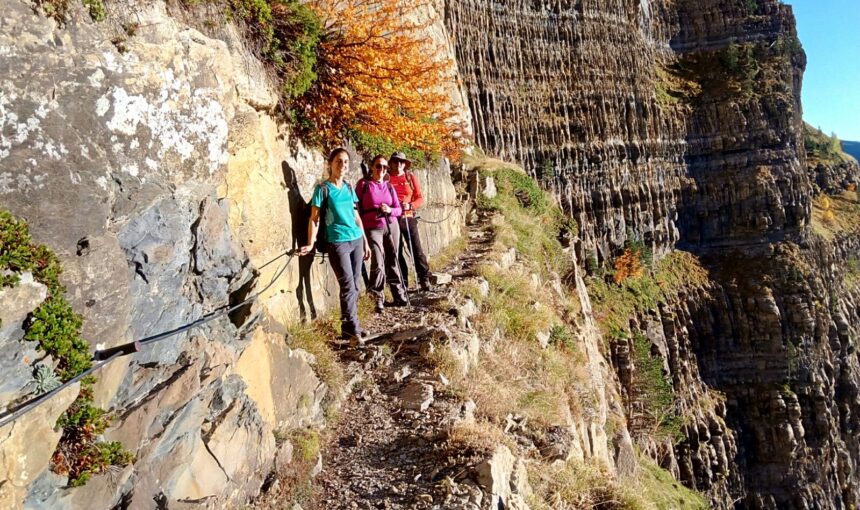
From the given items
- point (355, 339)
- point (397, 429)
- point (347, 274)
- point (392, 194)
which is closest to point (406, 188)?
point (392, 194)

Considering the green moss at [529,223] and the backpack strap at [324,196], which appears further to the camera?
the green moss at [529,223]

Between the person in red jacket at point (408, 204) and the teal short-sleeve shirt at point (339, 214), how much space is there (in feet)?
6.55

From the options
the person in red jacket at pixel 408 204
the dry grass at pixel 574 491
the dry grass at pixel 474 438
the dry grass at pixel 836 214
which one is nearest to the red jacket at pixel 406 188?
the person in red jacket at pixel 408 204

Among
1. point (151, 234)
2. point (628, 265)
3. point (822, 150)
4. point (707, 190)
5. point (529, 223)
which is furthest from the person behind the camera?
point (822, 150)

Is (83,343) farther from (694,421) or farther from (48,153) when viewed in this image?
(694,421)

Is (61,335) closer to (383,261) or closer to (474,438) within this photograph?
(474,438)

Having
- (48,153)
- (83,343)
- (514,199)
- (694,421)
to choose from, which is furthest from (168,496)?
(694,421)

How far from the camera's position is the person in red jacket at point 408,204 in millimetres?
8312

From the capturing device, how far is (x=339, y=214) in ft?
19.8

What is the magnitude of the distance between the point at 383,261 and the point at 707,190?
34.0m

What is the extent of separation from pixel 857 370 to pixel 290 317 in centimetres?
4195

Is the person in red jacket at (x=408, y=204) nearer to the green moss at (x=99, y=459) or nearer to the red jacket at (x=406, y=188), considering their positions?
the red jacket at (x=406, y=188)

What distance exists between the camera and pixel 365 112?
710cm

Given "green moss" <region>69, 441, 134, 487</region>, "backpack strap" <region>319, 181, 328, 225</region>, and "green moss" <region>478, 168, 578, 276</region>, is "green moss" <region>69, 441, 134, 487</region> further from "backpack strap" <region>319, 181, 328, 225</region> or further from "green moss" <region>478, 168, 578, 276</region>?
"green moss" <region>478, 168, 578, 276</region>
